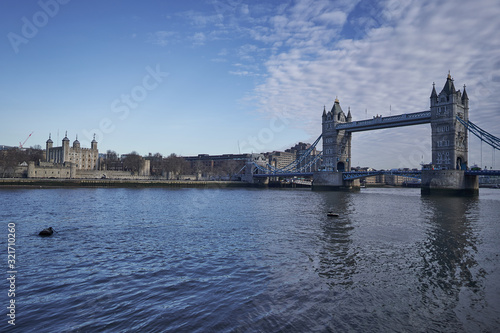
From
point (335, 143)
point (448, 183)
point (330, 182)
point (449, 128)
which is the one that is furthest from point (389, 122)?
point (448, 183)

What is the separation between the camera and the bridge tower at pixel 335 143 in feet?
268

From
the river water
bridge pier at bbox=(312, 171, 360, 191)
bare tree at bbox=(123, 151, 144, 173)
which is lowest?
the river water

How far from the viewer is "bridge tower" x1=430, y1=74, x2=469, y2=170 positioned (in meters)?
55.7

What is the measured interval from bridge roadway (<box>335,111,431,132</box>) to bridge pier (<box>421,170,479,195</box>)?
506 inches

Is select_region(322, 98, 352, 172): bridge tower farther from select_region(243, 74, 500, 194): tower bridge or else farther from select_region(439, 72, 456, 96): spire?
select_region(439, 72, 456, 96): spire

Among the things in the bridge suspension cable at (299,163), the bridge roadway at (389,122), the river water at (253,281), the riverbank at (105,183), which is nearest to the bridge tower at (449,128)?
the bridge roadway at (389,122)

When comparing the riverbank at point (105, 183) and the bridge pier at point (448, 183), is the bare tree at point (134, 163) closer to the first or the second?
the riverbank at point (105, 183)

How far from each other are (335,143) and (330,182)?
10688 millimetres

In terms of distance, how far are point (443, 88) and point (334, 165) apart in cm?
2939

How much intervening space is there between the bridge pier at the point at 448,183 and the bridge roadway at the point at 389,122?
506 inches

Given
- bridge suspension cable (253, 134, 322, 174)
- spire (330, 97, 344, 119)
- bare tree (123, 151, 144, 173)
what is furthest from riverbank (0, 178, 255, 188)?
spire (330, 97, 344, 119)

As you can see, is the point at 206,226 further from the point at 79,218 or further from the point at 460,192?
the point at 460,192

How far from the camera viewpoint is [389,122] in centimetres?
6800

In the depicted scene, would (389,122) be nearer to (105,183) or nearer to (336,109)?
(336,109)
